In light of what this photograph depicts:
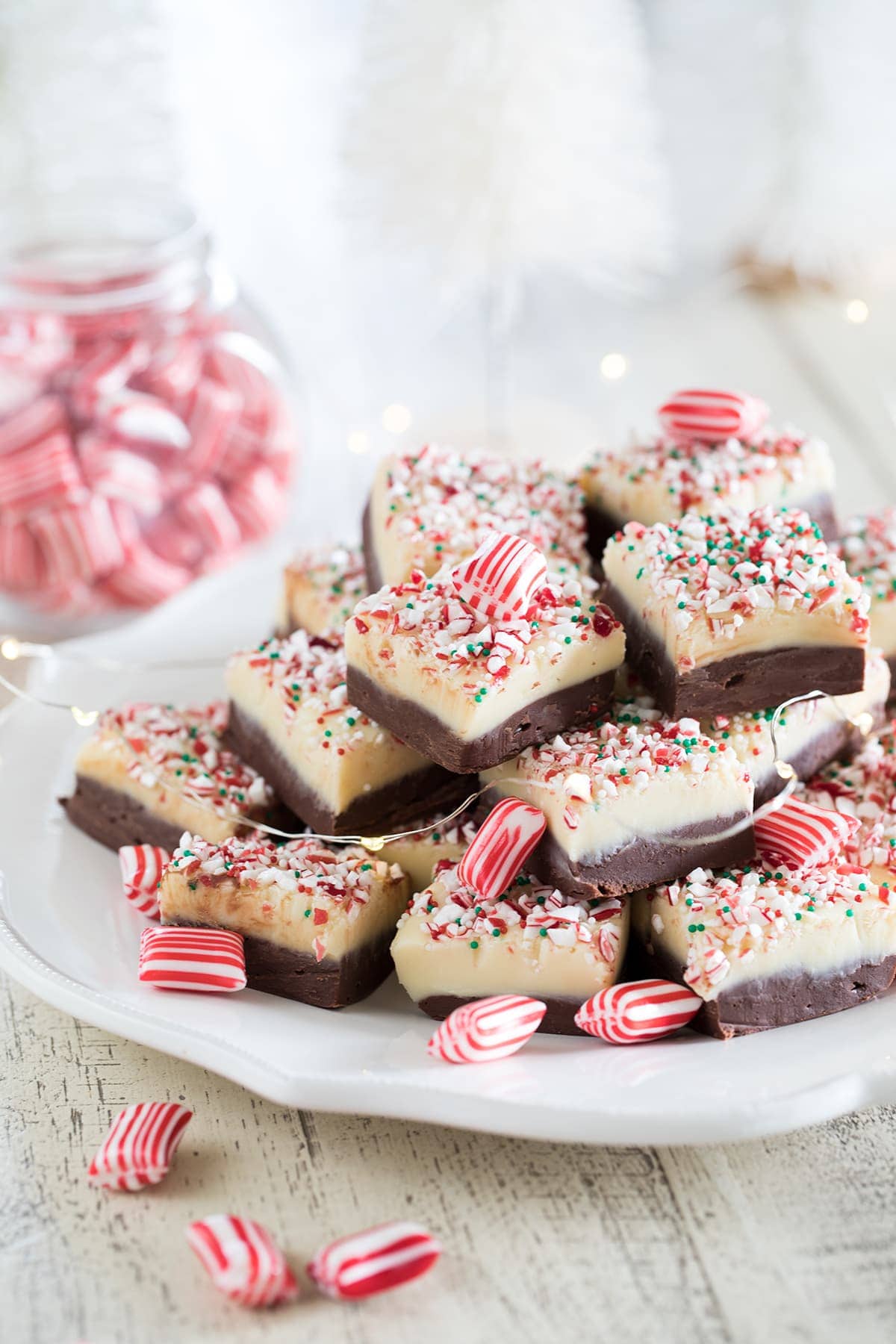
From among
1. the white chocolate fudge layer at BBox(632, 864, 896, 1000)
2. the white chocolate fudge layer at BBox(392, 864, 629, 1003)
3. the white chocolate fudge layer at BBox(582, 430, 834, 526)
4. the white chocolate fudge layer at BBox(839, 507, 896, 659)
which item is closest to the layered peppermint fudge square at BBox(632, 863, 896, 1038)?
the white chocolate fudge layer at BBox(632, 864, 896, 1000)

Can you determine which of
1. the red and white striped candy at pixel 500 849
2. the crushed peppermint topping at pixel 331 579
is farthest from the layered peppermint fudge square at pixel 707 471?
the red and white striped candy at pixel 500 849

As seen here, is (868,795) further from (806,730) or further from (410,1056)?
(410,1056)

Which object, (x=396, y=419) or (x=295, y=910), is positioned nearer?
(x=295, y=910)

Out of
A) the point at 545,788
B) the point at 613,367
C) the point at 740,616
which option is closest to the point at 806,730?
the point at 740,616

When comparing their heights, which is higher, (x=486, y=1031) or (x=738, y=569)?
(x=738, y=569)

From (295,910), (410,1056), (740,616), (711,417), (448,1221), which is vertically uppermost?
(711,417)

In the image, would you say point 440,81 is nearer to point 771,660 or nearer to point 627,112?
point 627,112
